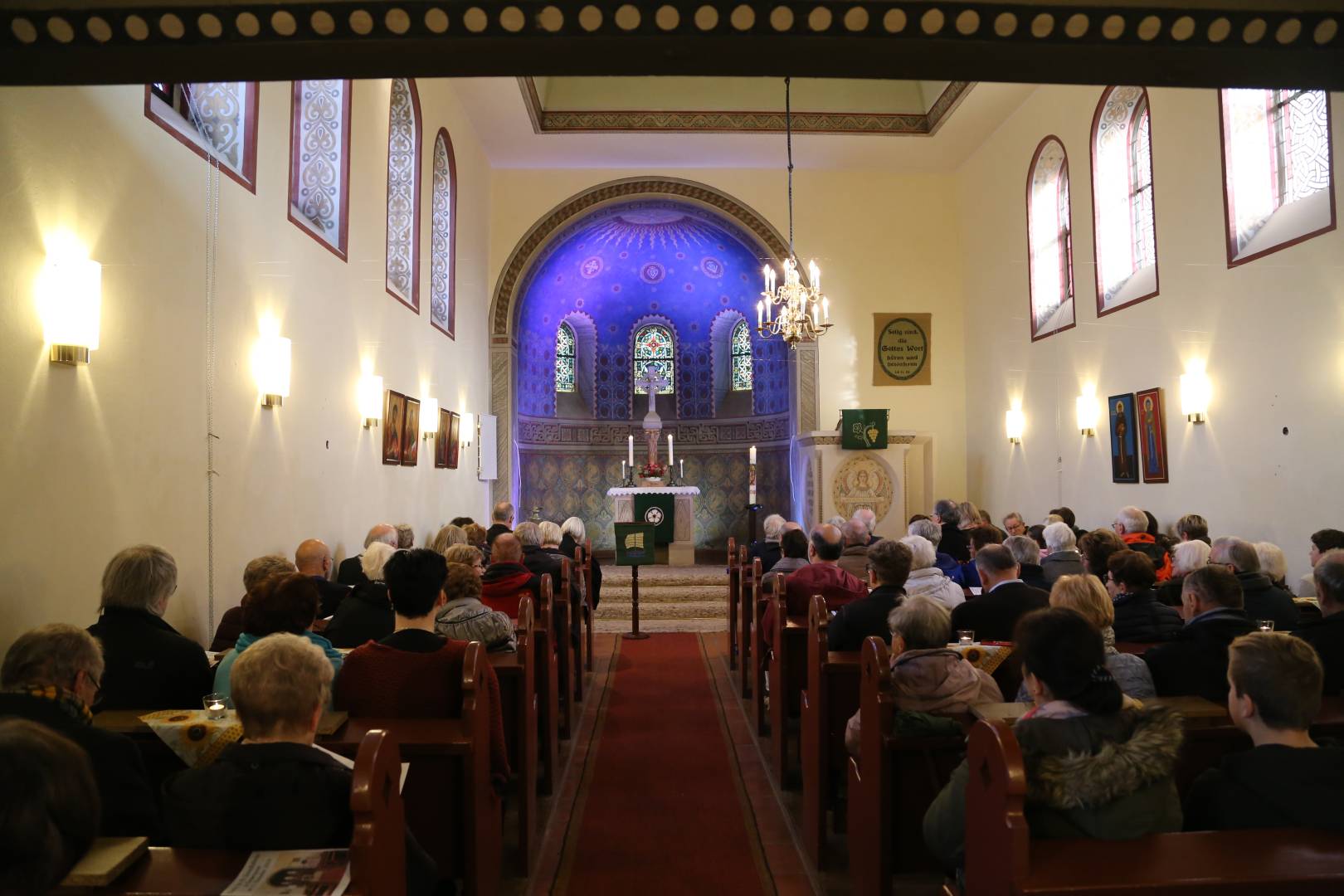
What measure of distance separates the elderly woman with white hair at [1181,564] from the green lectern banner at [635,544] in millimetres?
5721

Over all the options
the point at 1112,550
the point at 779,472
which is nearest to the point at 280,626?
the point at 1112,550

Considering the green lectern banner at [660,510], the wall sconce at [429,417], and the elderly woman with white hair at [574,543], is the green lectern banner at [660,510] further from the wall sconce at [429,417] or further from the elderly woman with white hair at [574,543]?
the elderly woman with white hair at [574,543]

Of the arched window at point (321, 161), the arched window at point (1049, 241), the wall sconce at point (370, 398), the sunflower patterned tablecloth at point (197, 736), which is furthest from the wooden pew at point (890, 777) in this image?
the arched window at point (1049, 241)

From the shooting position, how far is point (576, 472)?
16.6 meters

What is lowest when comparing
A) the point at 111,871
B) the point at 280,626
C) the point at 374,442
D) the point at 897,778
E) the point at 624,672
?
the point at 624,672

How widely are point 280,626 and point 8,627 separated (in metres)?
1.20

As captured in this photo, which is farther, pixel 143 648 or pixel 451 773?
pixel 143 648

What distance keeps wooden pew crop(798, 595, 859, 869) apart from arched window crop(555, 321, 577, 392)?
44.5 feet

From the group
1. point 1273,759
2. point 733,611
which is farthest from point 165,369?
point 733,611

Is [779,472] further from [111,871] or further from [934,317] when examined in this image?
[111,871]

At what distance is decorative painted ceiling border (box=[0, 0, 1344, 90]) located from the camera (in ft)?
9.98

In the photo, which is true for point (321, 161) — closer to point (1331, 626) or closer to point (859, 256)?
point (1331, 626)

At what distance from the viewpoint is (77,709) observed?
2.10 metres

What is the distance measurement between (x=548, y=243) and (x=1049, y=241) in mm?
7185
